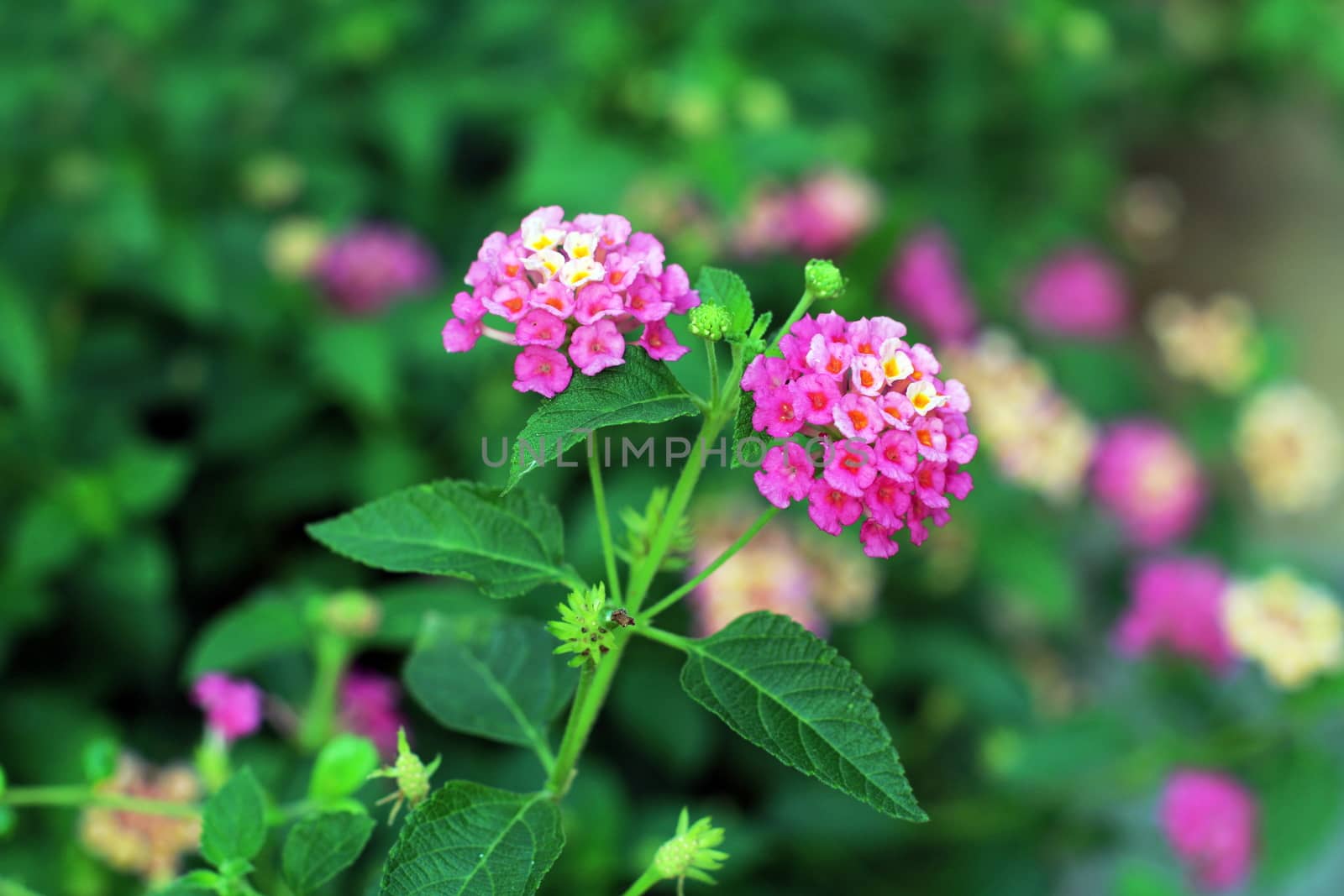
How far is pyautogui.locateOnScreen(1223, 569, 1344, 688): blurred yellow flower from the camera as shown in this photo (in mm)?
1441

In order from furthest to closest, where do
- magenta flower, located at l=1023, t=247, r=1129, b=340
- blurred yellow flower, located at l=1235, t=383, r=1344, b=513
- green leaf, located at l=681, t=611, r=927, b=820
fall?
magenta flower, located at l=1023, t=247, r=1129, b=340, blurred yellow flower, located at l=1235, t=383, r=1344, b=513, green leaf, located at l=681, t=611, r=927, b=820

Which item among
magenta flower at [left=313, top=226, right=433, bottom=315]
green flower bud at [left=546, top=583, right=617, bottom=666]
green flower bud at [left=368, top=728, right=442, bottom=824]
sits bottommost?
green flower bud at [left=368, top=728, right=442, bottom=824]

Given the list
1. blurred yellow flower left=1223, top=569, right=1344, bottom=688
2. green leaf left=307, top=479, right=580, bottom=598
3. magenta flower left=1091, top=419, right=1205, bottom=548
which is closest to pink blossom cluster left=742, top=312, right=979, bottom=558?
green leaf left=307, top=479, right=580, bottom=598

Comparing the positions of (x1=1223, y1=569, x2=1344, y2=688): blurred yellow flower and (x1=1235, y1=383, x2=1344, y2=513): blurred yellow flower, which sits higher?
(x1=1235, y1=383, x2=1344, y2=513): blurred yellow flower

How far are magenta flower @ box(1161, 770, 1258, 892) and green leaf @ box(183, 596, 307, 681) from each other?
1.12 m

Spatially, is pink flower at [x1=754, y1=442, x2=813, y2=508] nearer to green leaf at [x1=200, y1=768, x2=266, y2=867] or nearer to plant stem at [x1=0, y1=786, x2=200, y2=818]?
green leaf at [x1=200, y1=768, x2=266, y2=867]

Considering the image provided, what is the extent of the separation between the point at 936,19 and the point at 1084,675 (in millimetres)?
1300

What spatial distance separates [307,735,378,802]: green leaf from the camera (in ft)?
2.57

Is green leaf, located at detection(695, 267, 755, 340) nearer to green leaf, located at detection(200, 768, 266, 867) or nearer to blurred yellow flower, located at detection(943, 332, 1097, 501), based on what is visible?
green leaf, located at detection(200, 768, 266, 867)

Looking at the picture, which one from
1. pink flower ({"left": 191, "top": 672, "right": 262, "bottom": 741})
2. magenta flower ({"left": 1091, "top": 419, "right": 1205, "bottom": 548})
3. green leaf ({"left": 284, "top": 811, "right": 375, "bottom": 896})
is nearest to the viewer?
green leaf ({"left": 284, "top": 811, "right": 375, "bottom": 896})

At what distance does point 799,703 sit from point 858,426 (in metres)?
0.14

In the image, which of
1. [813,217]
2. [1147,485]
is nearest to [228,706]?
[813,217]

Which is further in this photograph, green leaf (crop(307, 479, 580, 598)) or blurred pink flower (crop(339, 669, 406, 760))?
blurred pink flower (crop(339, 669, 406, 760))

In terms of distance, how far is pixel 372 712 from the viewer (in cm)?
120
